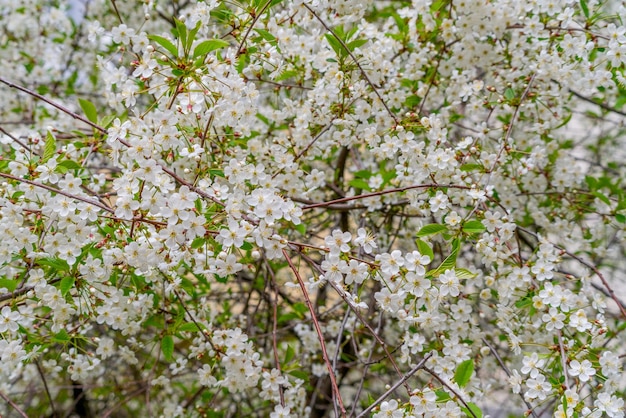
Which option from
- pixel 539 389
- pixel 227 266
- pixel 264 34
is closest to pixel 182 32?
pixel 264 34

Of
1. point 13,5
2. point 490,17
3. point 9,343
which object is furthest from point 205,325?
point 13,5

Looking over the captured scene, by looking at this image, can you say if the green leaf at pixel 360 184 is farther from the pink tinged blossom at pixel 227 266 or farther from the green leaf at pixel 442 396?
the green leaf at pixel 442 396

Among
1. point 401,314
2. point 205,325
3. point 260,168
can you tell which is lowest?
point 205,325

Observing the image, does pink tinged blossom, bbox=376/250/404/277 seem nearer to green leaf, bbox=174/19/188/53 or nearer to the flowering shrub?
the flowering shrub

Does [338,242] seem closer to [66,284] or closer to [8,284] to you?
Answer: [66,284]

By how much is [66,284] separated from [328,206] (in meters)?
1.07

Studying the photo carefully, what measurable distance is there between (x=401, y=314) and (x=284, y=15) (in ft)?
4.60

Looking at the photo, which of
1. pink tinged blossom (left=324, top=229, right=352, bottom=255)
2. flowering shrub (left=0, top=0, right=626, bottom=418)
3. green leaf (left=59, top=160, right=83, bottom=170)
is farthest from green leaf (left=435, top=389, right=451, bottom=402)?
green leaf (left=59, top=160, right=83, bottom=170)

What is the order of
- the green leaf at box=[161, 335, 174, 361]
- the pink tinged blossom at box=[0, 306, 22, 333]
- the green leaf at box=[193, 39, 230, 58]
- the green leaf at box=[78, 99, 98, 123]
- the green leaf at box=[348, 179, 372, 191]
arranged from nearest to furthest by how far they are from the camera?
the green leaf at box=[193, 39, 230, 58] → the pink tinged blossom at box=[0, 306, 22, 333] → the green leaf at box=[161, 335, 174, 361] → the green leaf at box=[78, 99, 98, 123] → the green leaf at box=[348, 179, 372, 191]

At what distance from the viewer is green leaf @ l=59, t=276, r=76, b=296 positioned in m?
1.82

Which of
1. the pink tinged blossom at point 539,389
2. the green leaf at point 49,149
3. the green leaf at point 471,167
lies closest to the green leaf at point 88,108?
the green leaf at point 49,149

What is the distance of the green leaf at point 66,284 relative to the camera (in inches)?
71.7

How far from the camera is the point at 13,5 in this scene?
12.6 feet

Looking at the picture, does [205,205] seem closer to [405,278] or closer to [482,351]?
[405,278]
